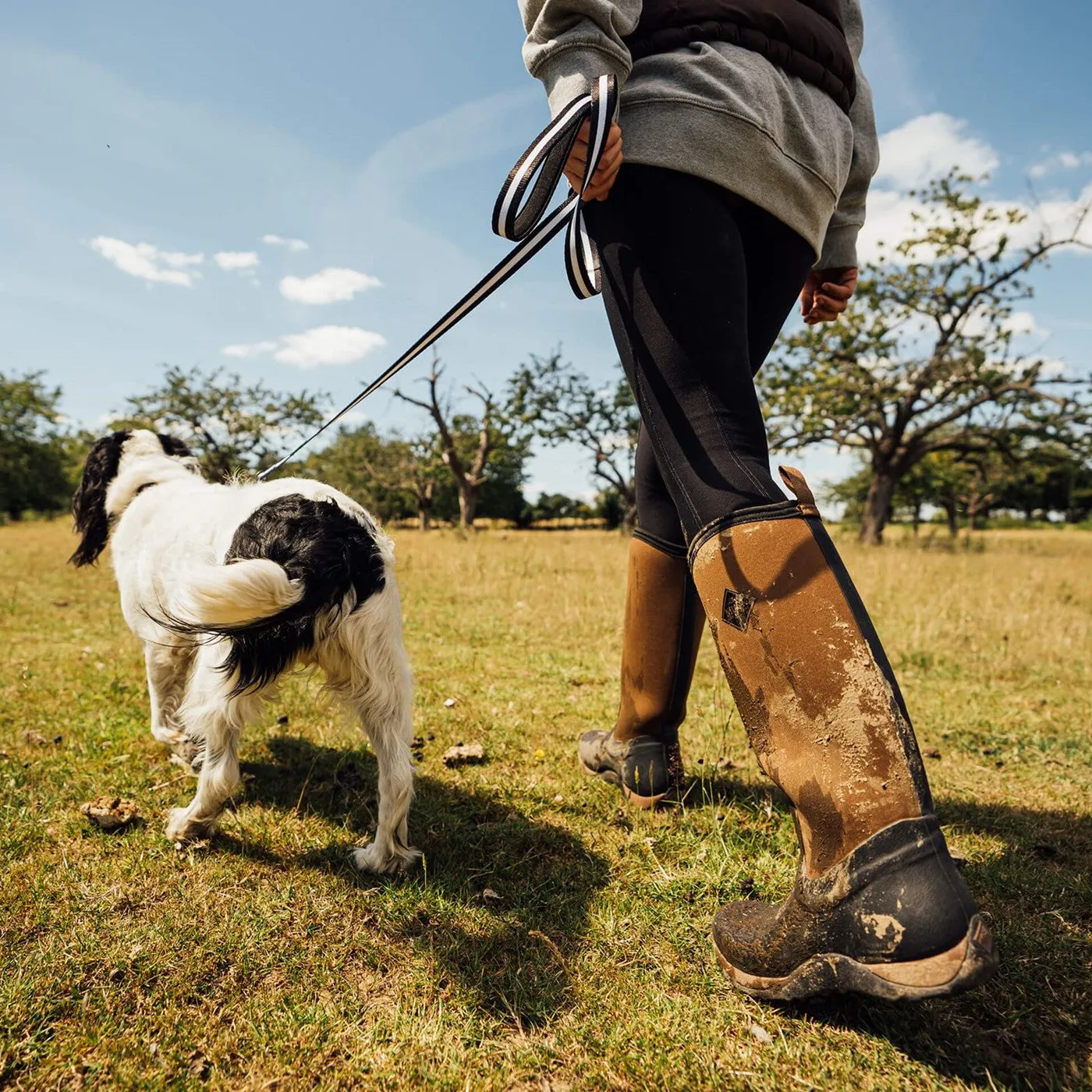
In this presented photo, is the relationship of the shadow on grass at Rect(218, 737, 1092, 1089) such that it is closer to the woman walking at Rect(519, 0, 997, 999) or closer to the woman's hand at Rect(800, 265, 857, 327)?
the woman walking at Rect(519, 0, 997, 999)

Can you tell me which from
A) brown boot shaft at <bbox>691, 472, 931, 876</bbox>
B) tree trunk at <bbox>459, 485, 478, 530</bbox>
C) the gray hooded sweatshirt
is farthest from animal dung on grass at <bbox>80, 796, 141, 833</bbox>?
tree trunk at <bbox>459, 485, 478, 530</bbox>

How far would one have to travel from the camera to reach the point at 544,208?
5.71ft

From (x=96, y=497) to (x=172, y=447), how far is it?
17.2 inches

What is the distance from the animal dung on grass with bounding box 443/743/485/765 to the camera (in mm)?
2994

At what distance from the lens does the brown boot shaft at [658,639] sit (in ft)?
7.57

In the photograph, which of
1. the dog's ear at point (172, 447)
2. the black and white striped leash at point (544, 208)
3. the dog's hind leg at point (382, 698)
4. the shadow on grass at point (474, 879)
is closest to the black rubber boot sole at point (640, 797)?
the shadow on grass at point (474, 879)

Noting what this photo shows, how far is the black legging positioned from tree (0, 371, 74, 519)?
48356 millimetres

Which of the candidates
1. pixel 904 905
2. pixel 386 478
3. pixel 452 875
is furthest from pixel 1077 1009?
pixel 386 478

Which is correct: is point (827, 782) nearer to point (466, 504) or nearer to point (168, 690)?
point (168, 690)

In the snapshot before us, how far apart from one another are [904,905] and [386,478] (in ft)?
140

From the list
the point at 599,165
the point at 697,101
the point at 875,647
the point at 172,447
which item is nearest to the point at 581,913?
the point at 875,647

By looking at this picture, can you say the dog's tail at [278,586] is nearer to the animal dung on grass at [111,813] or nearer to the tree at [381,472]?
the animal dung on grass at [111,813]

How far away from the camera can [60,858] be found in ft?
6.88

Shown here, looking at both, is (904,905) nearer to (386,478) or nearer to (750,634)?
(750,634)
